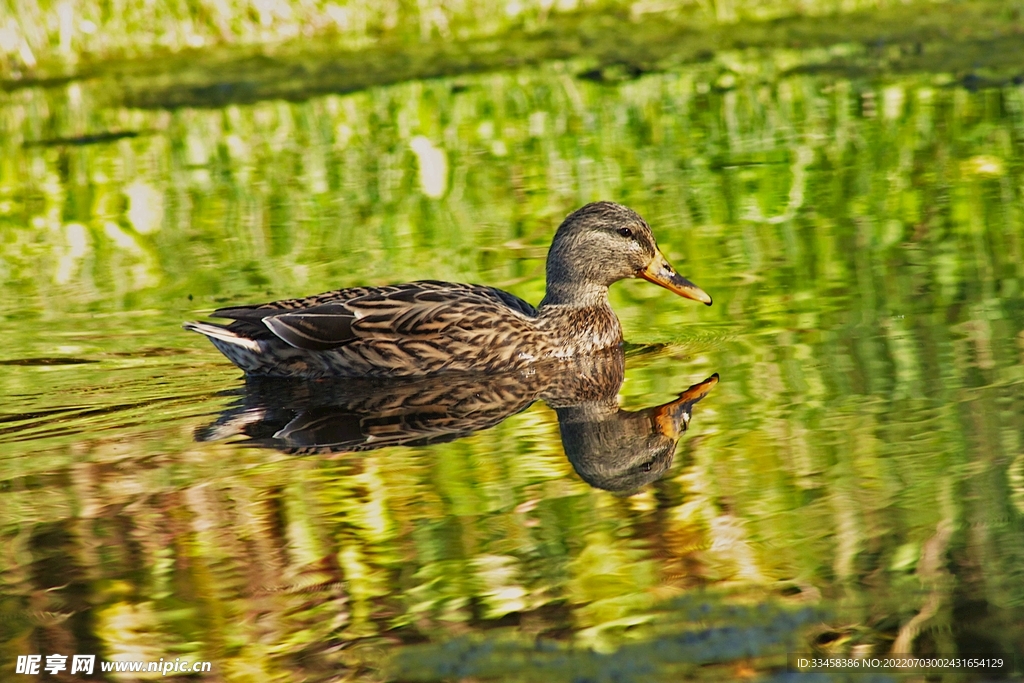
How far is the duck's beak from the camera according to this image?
7980mm

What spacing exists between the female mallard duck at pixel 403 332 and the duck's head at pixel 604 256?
0.18 meters

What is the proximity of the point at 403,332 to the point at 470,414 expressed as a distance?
1045mm

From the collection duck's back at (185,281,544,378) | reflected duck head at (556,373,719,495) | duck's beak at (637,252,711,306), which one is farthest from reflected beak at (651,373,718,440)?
duck's back at (185,281,544,378)

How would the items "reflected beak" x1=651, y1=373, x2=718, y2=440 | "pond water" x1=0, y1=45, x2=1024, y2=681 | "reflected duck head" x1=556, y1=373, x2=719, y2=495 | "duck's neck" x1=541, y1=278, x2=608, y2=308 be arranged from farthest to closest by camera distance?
"duck's neck" x1=541, y1=278, x2=608, y2=308
"reflected beak" x1=651, y1=373, x2=718, y2=440
"reflected duck head" x1=556, y1=373, x2=719, y2=495
"pond water" x1=0, y1=45, x2=1024, y2=681

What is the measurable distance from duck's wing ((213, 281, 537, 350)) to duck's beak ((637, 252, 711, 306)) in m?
0.86

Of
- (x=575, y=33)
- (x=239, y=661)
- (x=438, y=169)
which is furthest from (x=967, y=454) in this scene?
(x=575, y=33)

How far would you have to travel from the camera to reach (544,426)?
21.2 ft

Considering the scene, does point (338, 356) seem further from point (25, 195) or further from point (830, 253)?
point (25, 195)

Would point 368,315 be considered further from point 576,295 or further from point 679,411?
point 679,411

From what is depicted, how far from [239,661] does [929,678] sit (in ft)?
6.47

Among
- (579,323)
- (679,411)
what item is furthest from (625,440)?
(579,323)

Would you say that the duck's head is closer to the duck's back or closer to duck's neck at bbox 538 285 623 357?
duck's neck at bbox 538 285 623 357

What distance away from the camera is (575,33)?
1727 centimetres

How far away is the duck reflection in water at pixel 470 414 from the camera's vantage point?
19.6 ft
